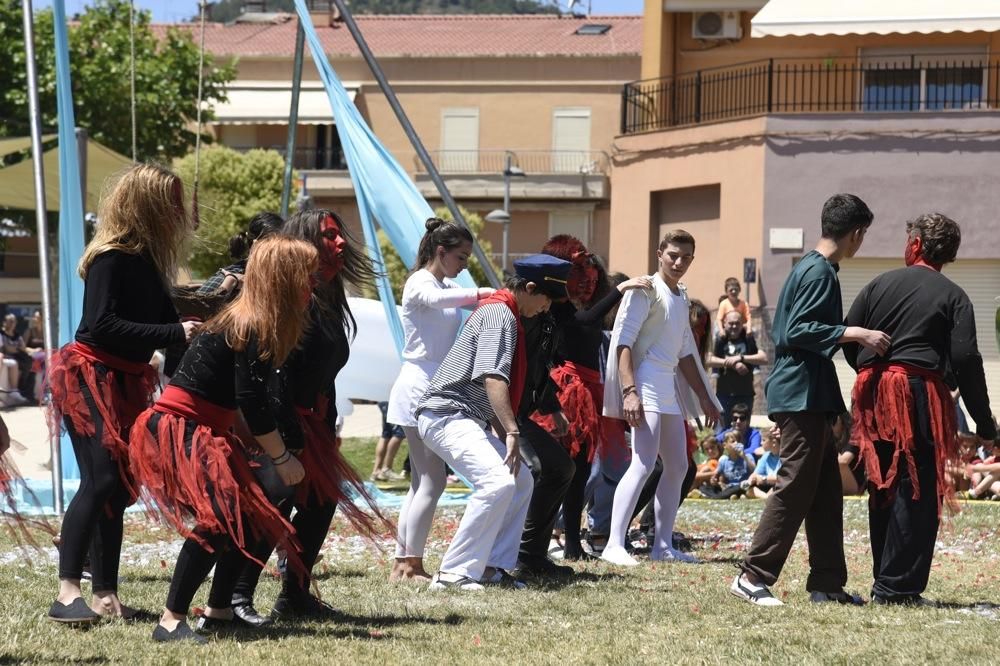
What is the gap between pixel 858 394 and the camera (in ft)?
22.3

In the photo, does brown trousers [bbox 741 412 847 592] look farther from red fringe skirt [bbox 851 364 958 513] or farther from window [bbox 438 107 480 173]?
window [bbox 438 107 480 173]

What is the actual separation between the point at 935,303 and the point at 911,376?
33 centimetres

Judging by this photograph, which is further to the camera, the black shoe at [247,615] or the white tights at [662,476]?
the white tights at [662,476]

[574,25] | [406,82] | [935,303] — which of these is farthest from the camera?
[574,25]

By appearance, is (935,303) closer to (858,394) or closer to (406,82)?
(858,394)

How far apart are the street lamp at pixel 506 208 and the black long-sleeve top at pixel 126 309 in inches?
1242

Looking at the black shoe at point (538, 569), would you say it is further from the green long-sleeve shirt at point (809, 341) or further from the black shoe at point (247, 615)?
the black shoe at point (247, 615)

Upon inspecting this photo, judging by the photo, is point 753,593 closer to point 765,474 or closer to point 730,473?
point 765,474

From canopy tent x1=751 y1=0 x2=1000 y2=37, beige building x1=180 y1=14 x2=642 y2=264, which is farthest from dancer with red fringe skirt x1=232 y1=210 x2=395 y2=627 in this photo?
beige building x1=180 y1=14 x2=642 y2=264

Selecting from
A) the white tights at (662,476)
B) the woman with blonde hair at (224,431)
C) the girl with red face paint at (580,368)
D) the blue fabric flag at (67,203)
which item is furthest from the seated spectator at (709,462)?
the woman with blonde hair at (224,431)

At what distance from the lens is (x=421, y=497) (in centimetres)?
738

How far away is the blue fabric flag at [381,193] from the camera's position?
11.2m

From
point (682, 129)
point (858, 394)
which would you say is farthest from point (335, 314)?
point (682, 129)

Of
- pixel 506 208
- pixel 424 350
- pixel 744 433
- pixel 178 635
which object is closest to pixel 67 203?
pixel 424 350
